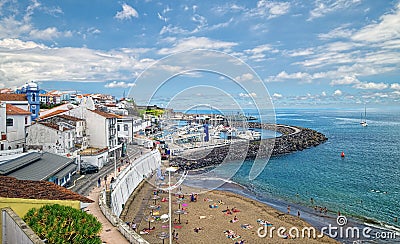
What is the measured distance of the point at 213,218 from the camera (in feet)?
72.7

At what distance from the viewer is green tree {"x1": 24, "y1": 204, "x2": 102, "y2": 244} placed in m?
7.62

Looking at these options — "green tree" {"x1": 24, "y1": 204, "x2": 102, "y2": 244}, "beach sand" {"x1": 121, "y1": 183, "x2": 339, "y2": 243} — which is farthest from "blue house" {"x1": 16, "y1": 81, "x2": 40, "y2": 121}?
"green tree" {"x1": 24, "y1": 204, "x2": 102, "y2": 244}

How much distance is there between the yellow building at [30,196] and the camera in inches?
374

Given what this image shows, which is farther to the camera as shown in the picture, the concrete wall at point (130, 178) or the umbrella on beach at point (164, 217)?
the umbrella on beach at point (164, 217)

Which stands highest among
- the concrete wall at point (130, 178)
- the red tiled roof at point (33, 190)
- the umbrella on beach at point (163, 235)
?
the red tiled roof at point (33, 190)

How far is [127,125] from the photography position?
39.4m

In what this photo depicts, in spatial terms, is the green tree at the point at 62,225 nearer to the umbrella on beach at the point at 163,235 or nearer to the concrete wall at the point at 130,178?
the concrete wall at the point at 130,178

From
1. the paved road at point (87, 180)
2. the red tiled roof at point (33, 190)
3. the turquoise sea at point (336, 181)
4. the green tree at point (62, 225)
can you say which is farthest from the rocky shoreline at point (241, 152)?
the green tree at point (62, 225)

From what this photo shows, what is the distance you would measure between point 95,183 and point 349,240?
17.3m

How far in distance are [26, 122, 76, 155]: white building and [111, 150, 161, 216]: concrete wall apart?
5.69 meters

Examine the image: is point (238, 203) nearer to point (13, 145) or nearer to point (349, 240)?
point (349, 240)

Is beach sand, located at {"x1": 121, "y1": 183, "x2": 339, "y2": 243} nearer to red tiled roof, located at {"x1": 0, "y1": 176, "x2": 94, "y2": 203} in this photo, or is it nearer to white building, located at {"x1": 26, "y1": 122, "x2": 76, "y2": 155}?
red tiled roof, located at {"x1": 0, "y1": 176, "x2": 94, "y2": 203}

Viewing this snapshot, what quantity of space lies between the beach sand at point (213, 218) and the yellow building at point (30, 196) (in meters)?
7.30

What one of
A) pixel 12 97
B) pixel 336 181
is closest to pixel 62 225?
pixel 12 97
